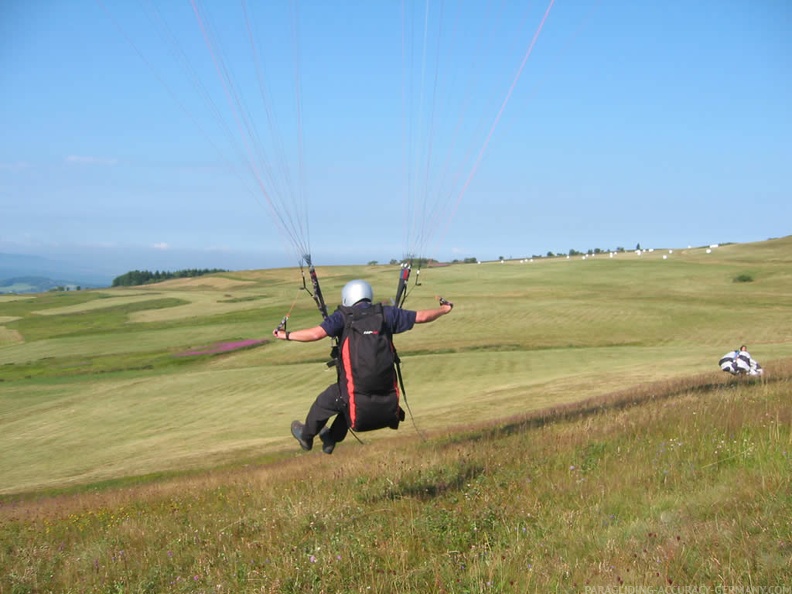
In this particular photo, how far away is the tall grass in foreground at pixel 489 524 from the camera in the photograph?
4062 mm

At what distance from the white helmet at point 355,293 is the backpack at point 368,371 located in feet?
0.92

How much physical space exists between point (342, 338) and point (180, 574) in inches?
111

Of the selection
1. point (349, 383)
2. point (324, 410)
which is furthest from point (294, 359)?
point (349, 383)

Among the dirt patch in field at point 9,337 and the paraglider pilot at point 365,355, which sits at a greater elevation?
the paraglider pilot at point 365,355

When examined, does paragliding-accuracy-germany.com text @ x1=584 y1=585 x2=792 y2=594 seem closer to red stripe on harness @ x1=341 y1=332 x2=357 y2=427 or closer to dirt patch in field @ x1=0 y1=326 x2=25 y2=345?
red stripe on harness @ x1=341 y1=332 x2=357 y2=427

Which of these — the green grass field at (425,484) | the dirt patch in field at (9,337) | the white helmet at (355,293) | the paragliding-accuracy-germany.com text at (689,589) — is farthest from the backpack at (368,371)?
the dirt patch in field at (9,337)

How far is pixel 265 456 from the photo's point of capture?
1791 cm

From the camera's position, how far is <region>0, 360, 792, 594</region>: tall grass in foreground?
4.06 m

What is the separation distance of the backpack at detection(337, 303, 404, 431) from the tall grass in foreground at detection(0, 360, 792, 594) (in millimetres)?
894

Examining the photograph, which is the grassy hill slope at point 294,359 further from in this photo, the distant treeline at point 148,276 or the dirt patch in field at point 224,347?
the distant treeline at point 148,276

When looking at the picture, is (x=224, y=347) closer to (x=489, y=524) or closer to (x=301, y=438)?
(x=301, y=438)

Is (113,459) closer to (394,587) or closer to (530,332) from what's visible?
(394,587)

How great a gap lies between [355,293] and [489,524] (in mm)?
3064

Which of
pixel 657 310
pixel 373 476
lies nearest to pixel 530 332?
pixel 657 310
